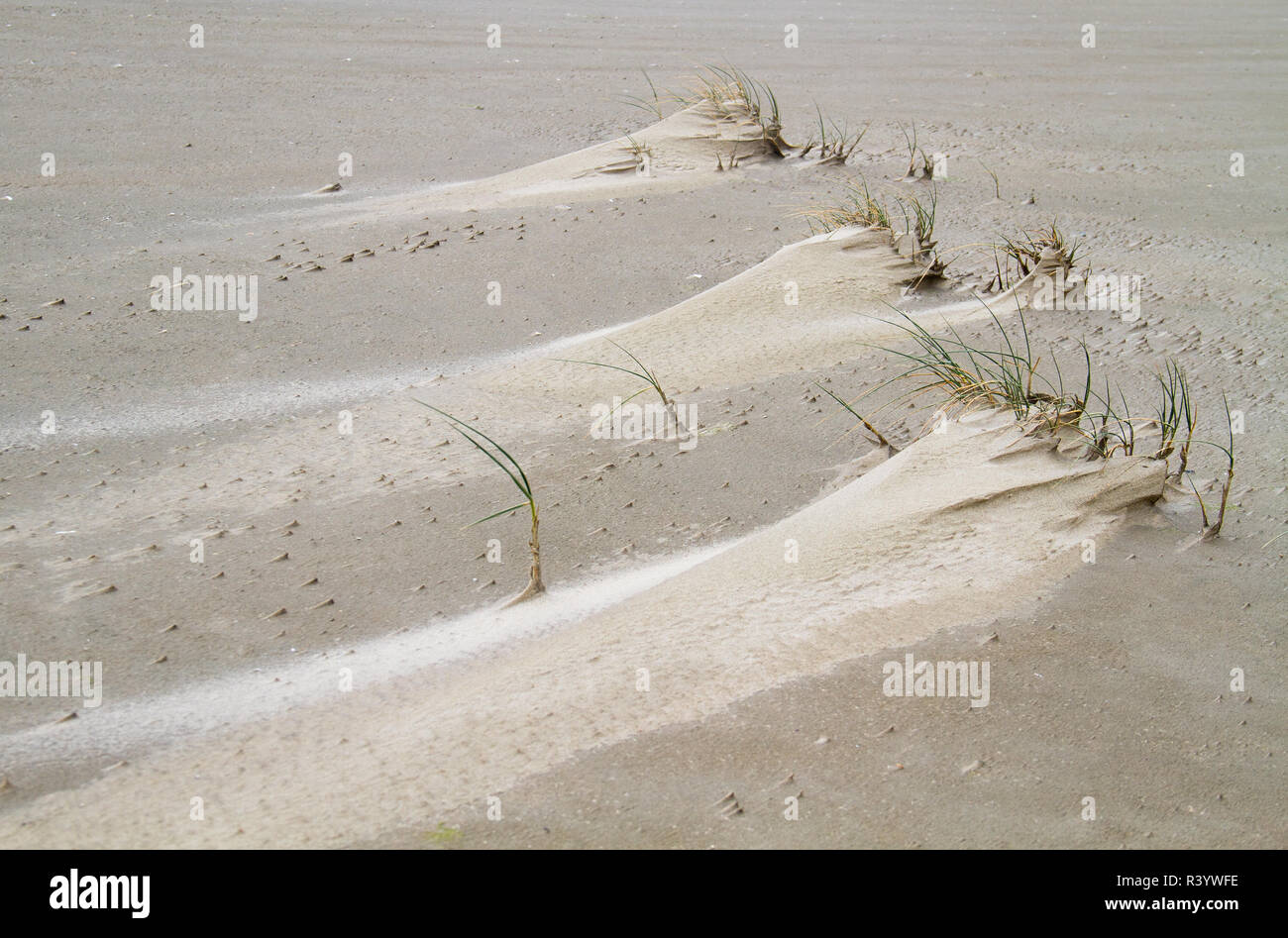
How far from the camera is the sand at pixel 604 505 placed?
2.07 meters

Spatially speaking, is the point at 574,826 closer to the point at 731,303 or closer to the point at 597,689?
the point at 597,689

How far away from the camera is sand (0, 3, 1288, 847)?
207 cm

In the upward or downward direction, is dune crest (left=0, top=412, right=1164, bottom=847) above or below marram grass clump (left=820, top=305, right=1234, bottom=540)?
below

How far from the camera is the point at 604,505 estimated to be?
10.7 ft

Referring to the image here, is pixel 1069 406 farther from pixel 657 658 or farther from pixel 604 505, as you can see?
pixel 657 658

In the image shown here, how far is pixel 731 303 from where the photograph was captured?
4.36m

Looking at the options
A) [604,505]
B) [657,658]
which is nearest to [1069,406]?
[604,505]

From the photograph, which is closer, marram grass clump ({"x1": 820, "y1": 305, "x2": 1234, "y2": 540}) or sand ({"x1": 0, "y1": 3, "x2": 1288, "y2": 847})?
sand ({"x1": 0, "y1": 3, "x2": 1288, "y2": 847})

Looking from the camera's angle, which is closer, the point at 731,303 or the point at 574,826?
the point at 574,826

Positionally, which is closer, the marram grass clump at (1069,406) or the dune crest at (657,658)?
the dune crest at (657,658)

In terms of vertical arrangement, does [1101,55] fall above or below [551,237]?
above
